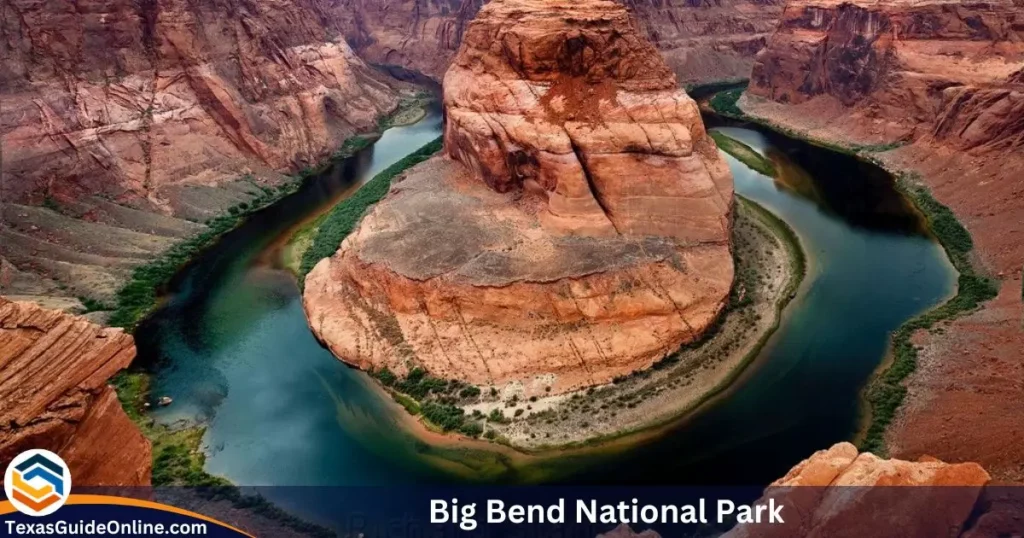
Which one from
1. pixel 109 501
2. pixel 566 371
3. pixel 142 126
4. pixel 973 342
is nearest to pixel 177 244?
pixel 142 126

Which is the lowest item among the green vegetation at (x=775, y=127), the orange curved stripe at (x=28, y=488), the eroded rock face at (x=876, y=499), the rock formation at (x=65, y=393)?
the orange curved stripe at (x=28, y=488)

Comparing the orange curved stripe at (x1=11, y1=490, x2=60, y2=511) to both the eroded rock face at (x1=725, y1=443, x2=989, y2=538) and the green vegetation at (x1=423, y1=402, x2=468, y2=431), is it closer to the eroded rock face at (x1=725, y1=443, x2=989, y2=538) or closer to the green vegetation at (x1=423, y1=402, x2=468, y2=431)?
the eroded rock face at (x1=725, y1=443, x2=989, y2=538)

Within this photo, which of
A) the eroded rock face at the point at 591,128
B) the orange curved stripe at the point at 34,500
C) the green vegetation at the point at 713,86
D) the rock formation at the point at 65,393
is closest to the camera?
the orange curved stripe at the point at 34,500

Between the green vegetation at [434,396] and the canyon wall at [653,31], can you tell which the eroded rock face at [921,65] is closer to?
the canyon wall at [653,31]

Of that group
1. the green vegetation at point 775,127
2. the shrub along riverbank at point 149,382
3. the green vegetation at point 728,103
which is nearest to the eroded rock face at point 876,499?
the shrub along riverbank at point 149,382

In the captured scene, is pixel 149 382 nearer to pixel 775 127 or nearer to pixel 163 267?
pixel 163 267
